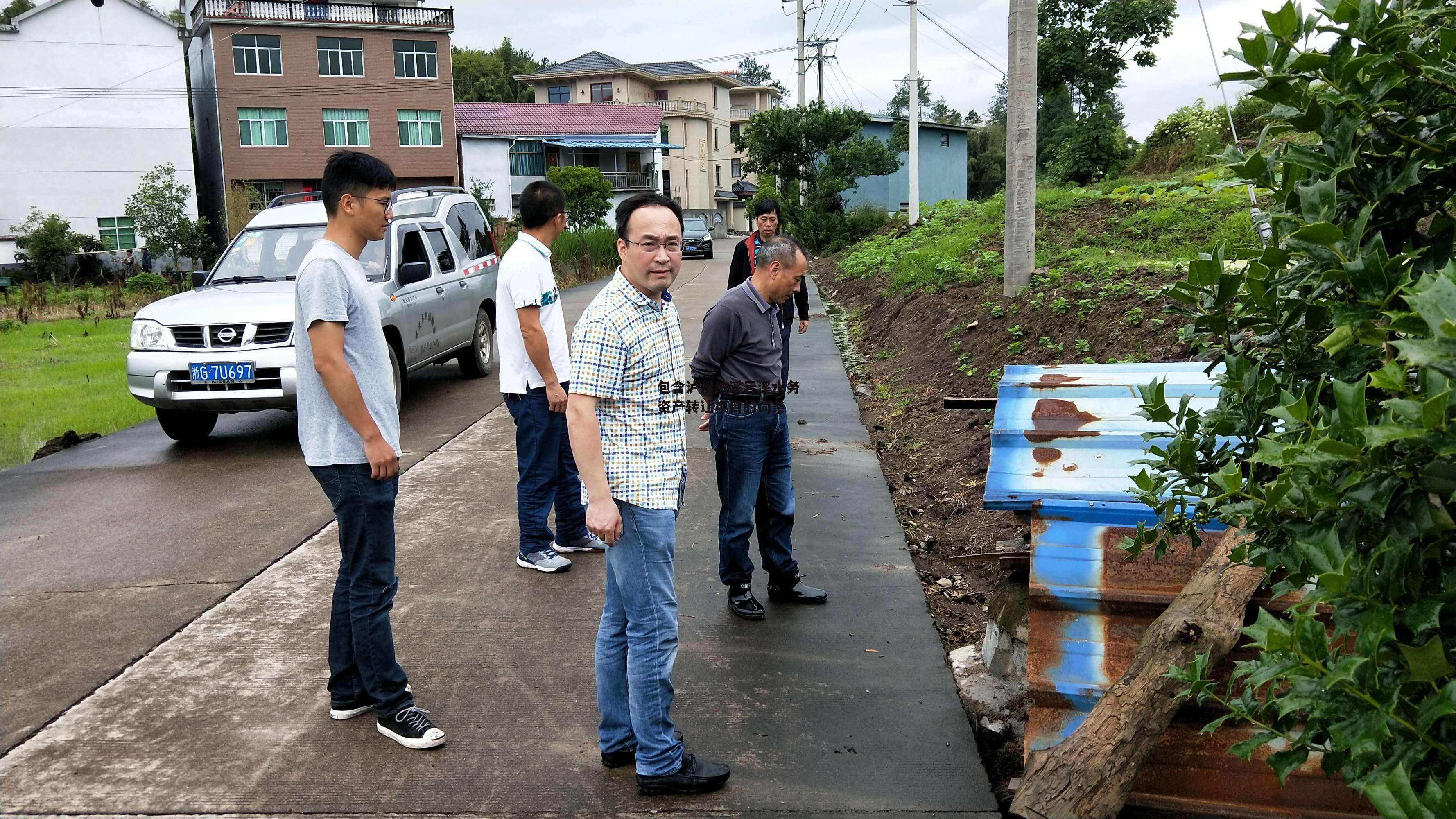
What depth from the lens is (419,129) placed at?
41844mm

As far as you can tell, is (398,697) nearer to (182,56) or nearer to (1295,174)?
(1295,174)

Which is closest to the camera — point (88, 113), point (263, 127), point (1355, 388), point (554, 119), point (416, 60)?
point (1355, 388)

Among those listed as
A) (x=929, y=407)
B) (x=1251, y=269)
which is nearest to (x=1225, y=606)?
(x=1251, y=269)

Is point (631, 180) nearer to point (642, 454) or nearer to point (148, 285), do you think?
point (148, 285)

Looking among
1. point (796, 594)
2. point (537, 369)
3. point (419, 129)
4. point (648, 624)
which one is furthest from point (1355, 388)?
point (419, 129)

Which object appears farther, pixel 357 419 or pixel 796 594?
pixel 796 594

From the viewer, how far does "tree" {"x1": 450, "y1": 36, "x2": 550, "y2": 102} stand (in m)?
65.9

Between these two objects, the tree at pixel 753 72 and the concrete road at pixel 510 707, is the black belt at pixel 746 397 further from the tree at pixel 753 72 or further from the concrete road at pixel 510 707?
the tree at pixel 753 72

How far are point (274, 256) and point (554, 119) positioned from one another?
4667cm

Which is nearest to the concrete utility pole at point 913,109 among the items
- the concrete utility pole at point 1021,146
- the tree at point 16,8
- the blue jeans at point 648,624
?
the concrete utility pole at point 1021,146

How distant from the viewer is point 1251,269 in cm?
193

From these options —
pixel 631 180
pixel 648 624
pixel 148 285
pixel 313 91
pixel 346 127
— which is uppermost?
pixel 313 91

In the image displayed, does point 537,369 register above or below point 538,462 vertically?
Result: above

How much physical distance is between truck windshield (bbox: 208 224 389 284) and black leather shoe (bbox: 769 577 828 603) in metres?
5.90
